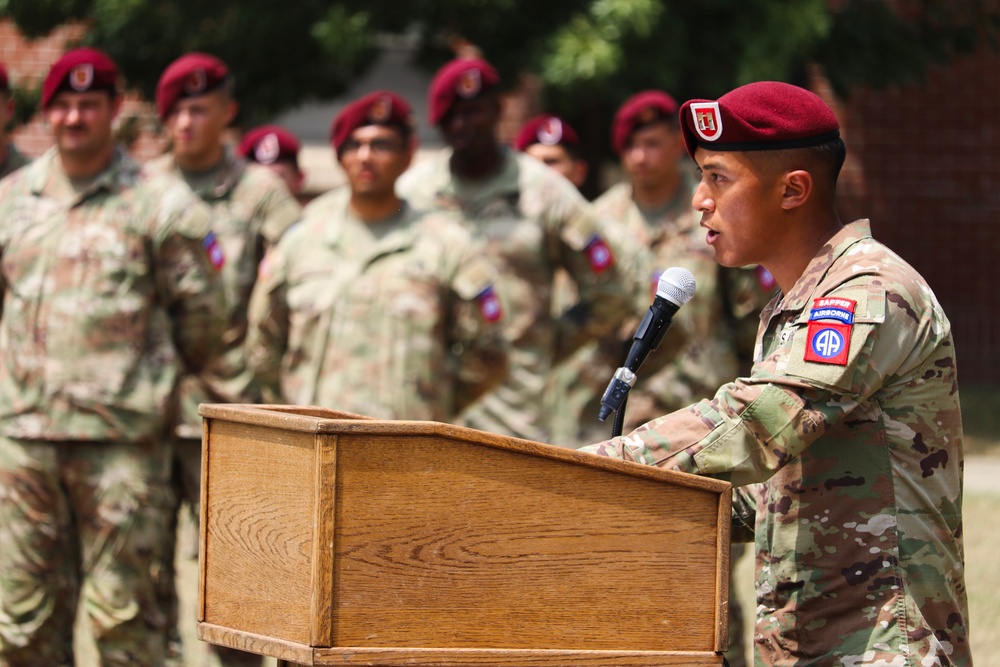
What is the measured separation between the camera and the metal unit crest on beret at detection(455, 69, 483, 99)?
7.53 meters

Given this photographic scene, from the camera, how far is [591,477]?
284 cm

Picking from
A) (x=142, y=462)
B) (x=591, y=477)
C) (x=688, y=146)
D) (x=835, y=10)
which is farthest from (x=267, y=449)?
(x=835, y=10)

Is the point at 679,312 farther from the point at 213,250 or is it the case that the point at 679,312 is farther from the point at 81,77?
the point at 81,77

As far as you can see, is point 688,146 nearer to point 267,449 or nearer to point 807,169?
point 807,169

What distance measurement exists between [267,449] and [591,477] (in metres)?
0.59

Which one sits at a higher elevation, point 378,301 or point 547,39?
point 547,39

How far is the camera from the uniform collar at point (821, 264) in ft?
10.4

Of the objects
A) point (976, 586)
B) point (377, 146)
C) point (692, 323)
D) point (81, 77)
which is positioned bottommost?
point (976, 586)

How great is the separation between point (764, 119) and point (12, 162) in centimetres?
511

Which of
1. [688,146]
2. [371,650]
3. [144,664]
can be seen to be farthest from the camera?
[144,664]

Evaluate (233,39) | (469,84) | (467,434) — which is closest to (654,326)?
(467,434)

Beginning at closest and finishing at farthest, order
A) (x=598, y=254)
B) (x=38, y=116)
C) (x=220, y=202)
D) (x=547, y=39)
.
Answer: (x=598, y=254) < (x=220, y=202) < (x=547, y=39) < (x=38, y=116)

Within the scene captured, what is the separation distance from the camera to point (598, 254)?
24.0 feet

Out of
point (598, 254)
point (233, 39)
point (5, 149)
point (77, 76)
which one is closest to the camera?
point (77, 76)
